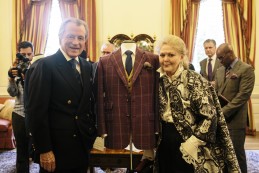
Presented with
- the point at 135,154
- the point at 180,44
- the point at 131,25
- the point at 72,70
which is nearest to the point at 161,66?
the point at 180,44

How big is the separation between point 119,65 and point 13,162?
8.77 ft

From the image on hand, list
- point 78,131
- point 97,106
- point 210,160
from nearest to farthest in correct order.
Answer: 1. point 78,131
2. point 210,160
3. point 97,106

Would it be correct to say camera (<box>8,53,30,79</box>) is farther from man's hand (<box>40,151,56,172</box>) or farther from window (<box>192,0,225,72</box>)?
window (<box>192,0,225,72</box>)

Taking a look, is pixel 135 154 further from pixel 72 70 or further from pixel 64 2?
pixel 64 2

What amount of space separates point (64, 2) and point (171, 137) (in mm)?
4875

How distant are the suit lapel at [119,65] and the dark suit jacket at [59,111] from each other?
31 centimetres

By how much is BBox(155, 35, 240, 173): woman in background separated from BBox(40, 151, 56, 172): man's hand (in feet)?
2.31

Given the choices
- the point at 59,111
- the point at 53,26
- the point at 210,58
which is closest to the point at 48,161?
the point at 59,111

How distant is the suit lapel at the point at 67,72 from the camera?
170 cm

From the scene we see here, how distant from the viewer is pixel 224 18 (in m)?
5.98

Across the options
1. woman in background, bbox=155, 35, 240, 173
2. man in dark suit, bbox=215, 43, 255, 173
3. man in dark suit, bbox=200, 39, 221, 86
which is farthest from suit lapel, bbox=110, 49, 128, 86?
man in dark suit, bbox=200, 39, 221, 86

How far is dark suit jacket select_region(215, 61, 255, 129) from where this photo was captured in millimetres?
2824

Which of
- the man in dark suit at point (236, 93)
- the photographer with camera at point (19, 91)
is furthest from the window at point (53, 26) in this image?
the man in dark suit at point (236, 93)

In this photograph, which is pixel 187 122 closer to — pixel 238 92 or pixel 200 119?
pixel 200 119
